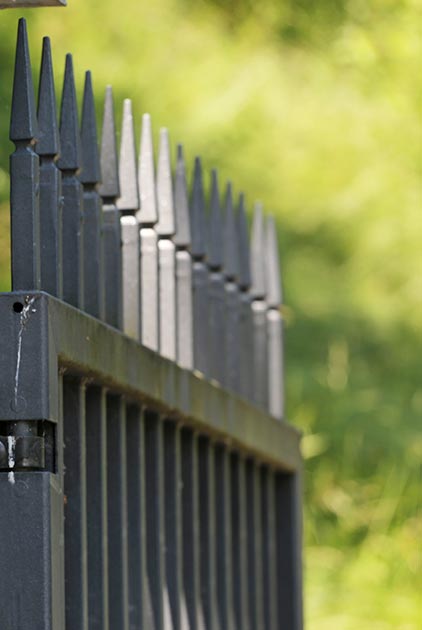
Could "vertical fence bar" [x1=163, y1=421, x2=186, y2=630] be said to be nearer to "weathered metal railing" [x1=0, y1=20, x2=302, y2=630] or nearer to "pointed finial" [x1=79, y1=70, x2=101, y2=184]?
"weathered metal railing" [x1=0, y1=20, x2=302, y2=630]

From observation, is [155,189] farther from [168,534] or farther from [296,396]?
[296,396]

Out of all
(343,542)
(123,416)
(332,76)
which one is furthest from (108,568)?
(332,76)

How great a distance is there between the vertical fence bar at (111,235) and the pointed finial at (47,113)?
28cm

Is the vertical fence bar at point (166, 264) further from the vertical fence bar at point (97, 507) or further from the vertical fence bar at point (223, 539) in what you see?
the vertical fence bar at point (97, 507)

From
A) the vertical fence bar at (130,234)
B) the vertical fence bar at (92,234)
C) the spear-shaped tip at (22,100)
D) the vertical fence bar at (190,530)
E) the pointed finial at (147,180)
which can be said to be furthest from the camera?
the vertical fence bar at (190,530)

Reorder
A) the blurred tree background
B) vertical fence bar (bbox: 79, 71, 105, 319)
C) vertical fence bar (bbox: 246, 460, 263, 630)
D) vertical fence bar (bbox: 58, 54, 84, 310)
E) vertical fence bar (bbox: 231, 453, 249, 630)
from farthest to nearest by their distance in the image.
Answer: the blurred tree background
vertical fence bar (bbox: 246, 460, 263, 630)
vertical fence bar (bbox: 231, 453, 249, 630)
vertical fence bar (bbox: 79, 71, 105, 319)
vertical fence bar (bbox: 58, 54, 84, 310)

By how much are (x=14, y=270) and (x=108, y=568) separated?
20.1 inches

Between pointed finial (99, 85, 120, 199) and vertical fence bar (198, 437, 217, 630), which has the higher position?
pointed finial (99, 85, 120, 199)

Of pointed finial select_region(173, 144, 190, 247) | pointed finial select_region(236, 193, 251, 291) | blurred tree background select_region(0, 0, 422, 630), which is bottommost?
pointed finial select_region(173, 144, 190, 247)

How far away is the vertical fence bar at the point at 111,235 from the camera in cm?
232

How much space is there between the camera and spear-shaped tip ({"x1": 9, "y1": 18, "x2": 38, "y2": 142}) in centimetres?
195

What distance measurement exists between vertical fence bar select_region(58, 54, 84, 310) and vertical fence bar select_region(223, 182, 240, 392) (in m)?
0.94

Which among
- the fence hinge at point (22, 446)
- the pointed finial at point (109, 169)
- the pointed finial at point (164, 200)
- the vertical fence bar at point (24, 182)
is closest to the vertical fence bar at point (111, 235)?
the pointed finial at point (109, 169)

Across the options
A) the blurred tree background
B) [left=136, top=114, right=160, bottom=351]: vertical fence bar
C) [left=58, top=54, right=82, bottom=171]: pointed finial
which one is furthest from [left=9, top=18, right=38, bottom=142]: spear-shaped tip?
the blurred tree background
